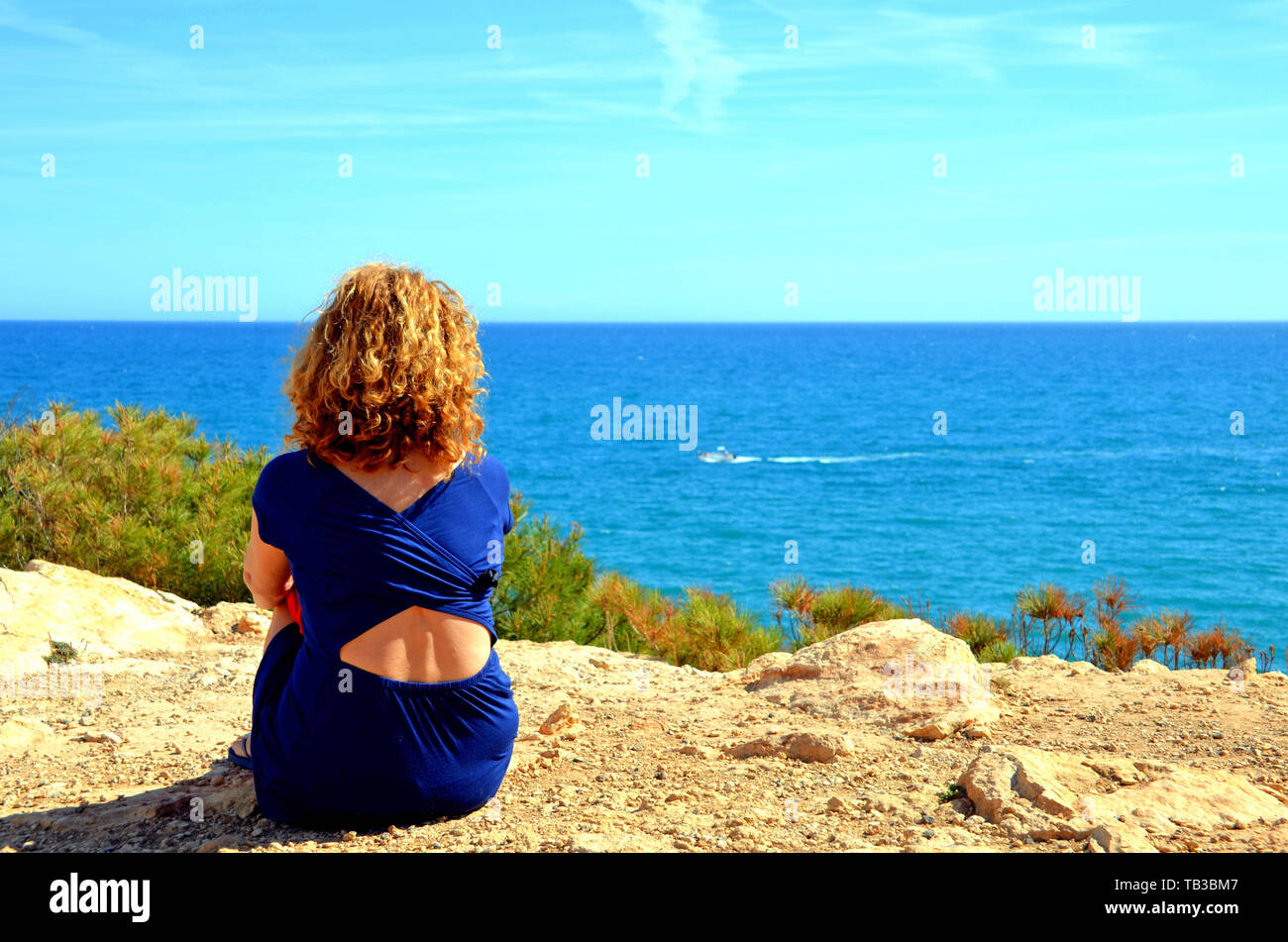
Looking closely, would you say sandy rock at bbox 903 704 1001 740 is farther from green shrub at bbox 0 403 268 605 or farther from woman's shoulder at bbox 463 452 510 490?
green shrub at bbox 0 403 268 605

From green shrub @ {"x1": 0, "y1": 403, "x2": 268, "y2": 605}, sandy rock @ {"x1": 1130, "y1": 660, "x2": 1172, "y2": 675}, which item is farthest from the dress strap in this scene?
green shrub @ {"x1": 0, "y1": 403, "x2": 268, "y2": 605}

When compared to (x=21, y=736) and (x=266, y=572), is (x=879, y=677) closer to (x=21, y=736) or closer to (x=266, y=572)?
(x=266, y=572)

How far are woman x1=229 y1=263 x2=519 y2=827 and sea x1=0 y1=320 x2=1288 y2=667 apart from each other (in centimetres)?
31

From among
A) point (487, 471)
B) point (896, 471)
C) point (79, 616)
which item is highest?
point (487, 471)

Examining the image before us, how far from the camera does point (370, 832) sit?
3105mm

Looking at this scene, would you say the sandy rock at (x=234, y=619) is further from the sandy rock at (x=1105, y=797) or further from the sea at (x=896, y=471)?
the sandy rock at (x=1105, y=797)

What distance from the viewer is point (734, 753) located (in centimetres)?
403

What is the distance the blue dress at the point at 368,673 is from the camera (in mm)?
2807

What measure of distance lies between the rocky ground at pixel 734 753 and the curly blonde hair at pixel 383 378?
Answer: 123 centimetres

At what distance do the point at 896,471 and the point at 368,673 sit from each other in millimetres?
35257

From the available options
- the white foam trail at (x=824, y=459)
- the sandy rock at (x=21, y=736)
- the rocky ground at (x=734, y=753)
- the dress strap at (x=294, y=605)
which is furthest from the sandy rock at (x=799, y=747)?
the white foam trail at (x=824, y=459)

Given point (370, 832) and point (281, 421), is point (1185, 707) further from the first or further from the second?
point (281, 421)

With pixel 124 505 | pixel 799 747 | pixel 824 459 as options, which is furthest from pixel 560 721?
pixel 824 459
